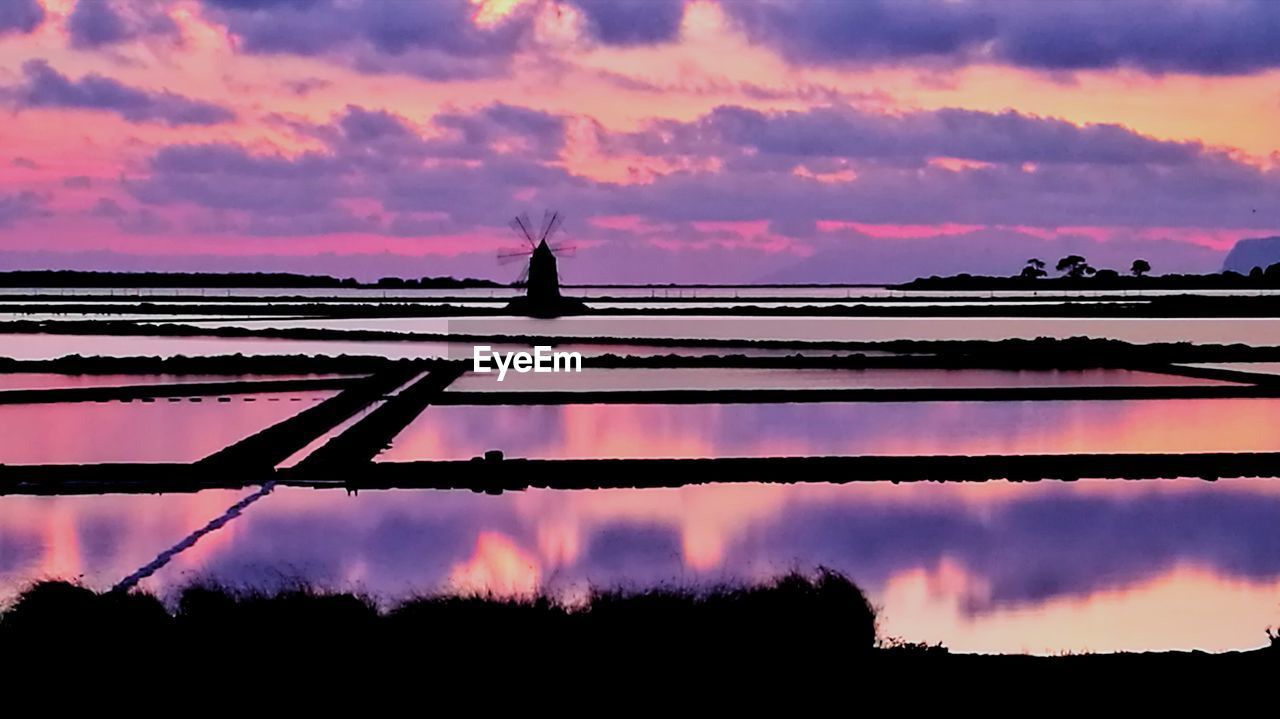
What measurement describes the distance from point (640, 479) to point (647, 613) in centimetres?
409

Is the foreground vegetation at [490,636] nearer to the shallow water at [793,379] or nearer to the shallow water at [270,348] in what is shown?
the shallow water at [793,379]

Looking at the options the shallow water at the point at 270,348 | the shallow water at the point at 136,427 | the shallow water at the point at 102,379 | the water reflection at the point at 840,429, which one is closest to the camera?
the shallow water at the point at 136,427

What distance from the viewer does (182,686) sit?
3801 millimetres

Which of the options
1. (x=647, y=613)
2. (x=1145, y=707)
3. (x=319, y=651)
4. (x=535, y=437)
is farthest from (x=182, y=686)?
(x=535, y=437)

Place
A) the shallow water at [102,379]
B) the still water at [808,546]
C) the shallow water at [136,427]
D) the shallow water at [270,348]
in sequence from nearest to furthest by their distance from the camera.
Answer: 1. the still water at [808,546]
2. the shallow water at [136,427]
3. the shallow water at [102,379]
4. the shallow water at [270,348]

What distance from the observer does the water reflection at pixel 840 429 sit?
9898 millimetres

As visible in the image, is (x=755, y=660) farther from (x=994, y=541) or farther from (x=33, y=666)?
(x=994, y=541)

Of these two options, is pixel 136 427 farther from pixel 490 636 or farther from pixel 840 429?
pixel 490 636

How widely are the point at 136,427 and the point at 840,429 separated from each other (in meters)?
6.55

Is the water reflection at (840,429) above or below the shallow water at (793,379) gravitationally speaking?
Result: below

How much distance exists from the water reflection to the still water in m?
1.67

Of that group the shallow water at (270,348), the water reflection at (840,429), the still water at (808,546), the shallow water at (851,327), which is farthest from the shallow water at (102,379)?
the shallow water at (851,327)

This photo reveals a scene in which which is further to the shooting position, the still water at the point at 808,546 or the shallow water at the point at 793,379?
the shallow water at the point at 793,379

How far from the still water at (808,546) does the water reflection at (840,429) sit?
167cm
